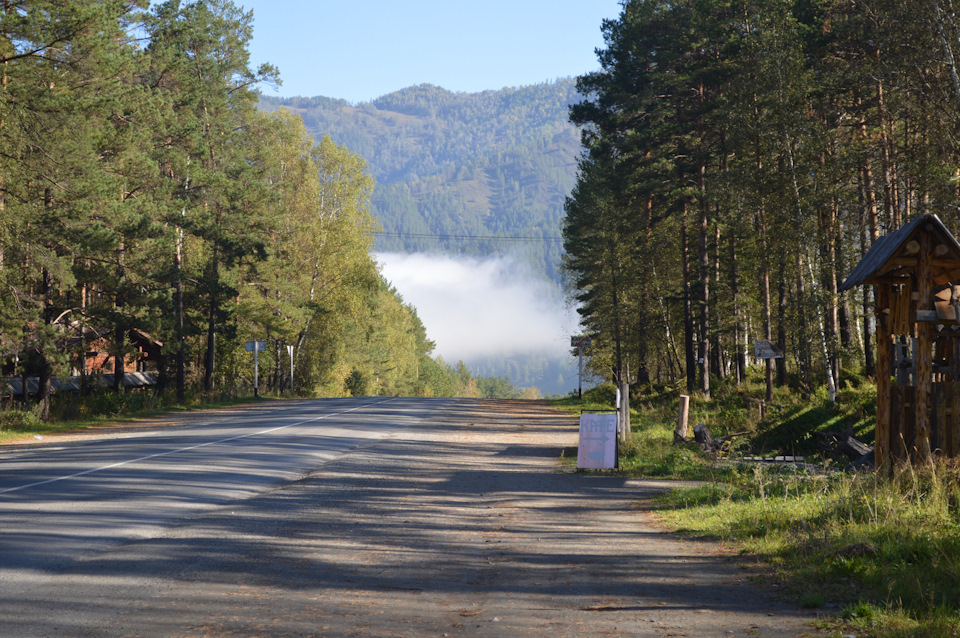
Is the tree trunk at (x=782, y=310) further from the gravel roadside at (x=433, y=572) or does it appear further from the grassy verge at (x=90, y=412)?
the grassy verge at (x=90, y=412)

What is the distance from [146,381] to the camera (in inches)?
2196

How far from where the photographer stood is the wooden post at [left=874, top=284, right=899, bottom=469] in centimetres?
1113

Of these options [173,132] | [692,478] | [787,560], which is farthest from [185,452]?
[173,132]

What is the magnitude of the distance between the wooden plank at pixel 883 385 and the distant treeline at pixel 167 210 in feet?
74.7

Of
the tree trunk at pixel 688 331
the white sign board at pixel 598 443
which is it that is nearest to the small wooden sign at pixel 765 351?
the tree trunk at pixel 688 331

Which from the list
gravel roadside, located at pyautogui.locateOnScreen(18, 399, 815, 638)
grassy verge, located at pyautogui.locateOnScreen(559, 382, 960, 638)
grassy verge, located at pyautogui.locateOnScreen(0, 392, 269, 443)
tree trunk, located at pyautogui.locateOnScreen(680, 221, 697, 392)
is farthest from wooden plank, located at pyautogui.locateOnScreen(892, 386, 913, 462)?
tree trunk, located at pyautogui.locateOnScreen(680, 221, 697, 392)

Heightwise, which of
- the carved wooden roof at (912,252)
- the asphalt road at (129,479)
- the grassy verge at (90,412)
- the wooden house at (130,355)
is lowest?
the grassy verge at (90,412)

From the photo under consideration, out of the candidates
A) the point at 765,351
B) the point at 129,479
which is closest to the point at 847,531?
the point at 129,479

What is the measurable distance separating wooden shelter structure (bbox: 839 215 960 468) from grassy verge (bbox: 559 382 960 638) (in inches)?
22.2

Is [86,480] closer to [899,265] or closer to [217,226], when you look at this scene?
[899,265]

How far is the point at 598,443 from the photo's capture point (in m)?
16.5

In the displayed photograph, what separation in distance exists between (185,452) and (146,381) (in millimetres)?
41413

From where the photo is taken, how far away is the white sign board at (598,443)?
16263 mm

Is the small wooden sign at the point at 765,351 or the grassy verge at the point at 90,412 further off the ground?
the small wooden sign at the point at 765,351
